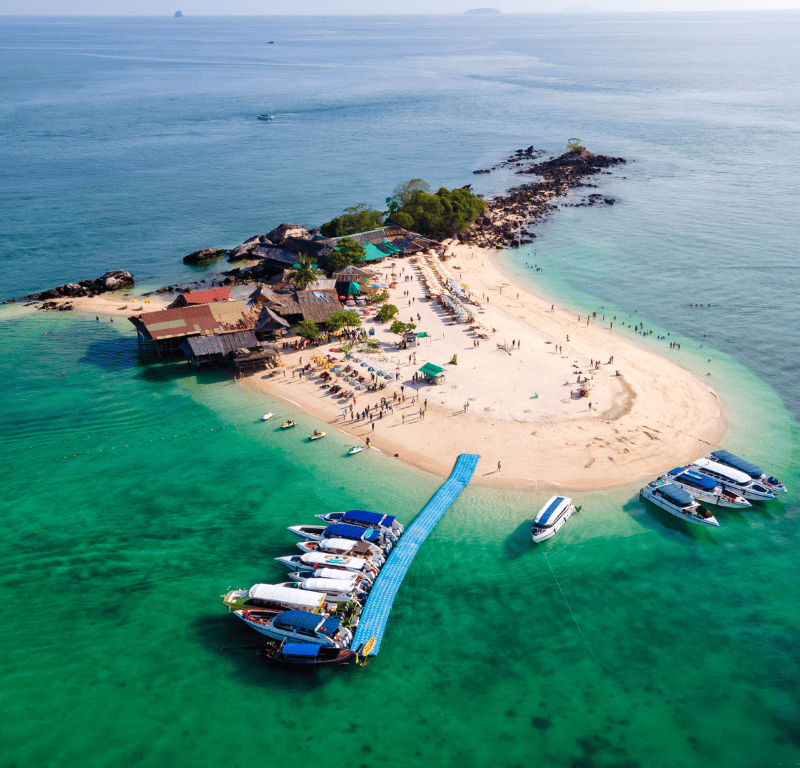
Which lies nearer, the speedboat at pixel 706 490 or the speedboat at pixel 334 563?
the speedboat at pixel 334 563

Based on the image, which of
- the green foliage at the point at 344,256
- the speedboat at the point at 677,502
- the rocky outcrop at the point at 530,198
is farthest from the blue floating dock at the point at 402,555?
the rocky outcrop at the point at 530,198

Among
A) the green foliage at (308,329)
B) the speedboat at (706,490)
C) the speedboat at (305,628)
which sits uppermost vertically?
the green foliage at (308,329)

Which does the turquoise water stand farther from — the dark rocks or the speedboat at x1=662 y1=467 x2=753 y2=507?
the dark rocks

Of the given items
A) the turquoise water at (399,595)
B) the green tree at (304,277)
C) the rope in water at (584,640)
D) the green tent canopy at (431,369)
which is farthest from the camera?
the green tree at (304,277)

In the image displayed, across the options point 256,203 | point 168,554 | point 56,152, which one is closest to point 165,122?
point 56,152

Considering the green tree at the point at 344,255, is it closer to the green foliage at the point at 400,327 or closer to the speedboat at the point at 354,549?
the green foliage at the point at 400,327

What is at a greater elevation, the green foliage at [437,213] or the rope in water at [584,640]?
the green foliage at [437,213]

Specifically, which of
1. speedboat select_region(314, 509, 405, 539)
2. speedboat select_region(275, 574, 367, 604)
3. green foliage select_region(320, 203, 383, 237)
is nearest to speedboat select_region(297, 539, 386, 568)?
speedboat select_region(314, 509, 405, 539)

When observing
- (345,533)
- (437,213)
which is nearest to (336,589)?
(345,533)
